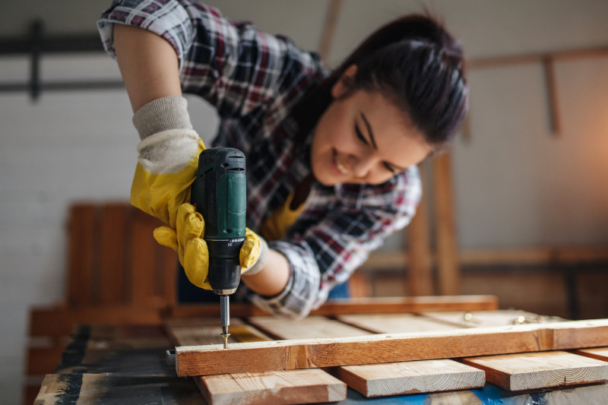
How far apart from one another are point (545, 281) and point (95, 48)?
4.52 meters

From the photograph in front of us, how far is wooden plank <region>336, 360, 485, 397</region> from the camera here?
78 centimetres

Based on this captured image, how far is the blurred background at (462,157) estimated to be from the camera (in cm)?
386

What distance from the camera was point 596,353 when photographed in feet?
3.27

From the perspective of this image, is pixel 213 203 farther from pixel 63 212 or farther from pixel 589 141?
pixel 589 141

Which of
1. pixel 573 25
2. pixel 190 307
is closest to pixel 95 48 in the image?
pixel 190 307

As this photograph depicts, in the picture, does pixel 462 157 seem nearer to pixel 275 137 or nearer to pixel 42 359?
pixel 275 137

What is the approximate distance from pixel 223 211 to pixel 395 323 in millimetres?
790

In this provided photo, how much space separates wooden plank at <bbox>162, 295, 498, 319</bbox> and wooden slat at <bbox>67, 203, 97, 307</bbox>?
258cm

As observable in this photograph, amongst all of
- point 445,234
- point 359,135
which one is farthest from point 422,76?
point 445,234

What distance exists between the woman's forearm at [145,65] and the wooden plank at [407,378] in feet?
2.34

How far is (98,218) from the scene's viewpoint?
3924 mm

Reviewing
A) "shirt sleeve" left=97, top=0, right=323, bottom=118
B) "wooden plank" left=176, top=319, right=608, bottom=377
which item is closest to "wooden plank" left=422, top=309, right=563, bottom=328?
"wooden plank" left=176, top=319, right=608, bottom=377

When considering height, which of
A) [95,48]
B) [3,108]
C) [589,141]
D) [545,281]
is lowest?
[545,281]

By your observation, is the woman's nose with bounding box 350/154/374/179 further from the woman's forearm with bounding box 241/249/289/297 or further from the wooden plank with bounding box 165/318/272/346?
the wooden plank with bounding box 165/318/272/346
